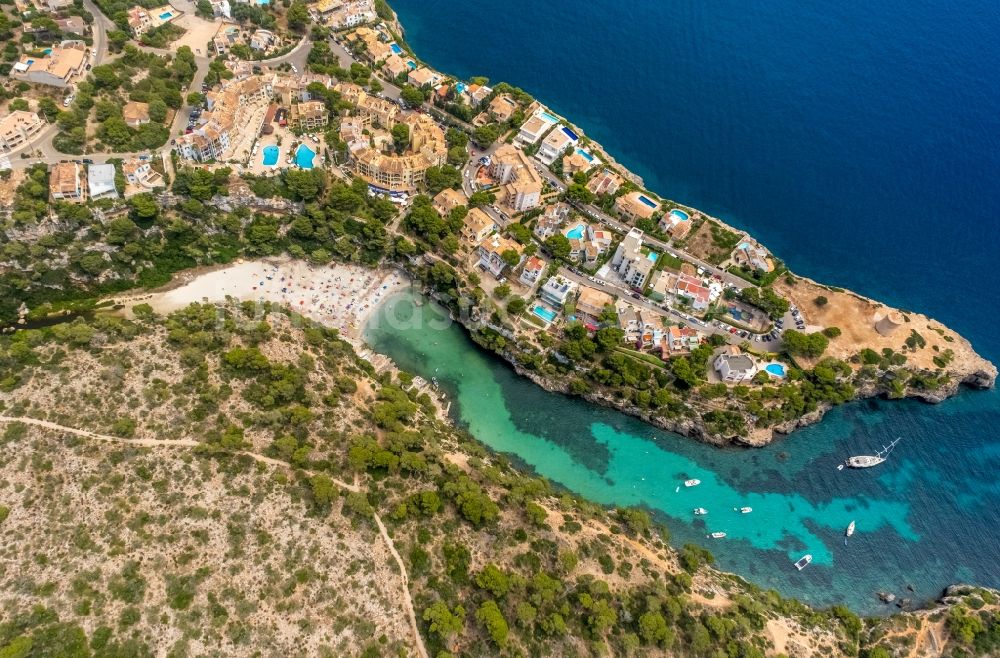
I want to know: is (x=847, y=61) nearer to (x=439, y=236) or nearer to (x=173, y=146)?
(x=439, y=236)

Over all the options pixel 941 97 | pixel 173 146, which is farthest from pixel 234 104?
pixel 941 97

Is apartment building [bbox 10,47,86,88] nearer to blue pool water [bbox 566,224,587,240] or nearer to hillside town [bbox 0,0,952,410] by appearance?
hillside town [bbox 0,0,952,410]

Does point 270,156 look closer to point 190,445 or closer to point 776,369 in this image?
point 190,445

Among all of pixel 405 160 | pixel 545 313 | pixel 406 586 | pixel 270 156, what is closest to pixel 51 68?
pixel 270 156

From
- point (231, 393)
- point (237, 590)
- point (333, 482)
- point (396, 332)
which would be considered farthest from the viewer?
point (396, 332)

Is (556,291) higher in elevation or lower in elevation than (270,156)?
higher

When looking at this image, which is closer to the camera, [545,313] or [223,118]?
[545,313]
